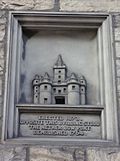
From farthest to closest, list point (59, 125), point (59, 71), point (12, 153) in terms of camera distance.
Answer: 1. point (59, 71)
2. point (59, 125)
3. point (12, 153)

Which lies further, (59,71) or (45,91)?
(59,71)

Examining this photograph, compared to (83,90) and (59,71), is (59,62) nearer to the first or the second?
(59,71)

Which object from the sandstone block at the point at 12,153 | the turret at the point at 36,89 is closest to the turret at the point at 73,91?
the turret at the point at 36,89

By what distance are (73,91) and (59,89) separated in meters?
0.11

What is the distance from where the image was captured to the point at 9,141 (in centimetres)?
240

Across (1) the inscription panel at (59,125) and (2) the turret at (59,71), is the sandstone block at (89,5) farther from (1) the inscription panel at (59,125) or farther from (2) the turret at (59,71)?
Result: (1) the inscription panel at (59,125)

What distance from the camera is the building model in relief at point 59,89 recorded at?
8.64 ft

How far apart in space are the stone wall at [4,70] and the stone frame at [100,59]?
0.13 feet

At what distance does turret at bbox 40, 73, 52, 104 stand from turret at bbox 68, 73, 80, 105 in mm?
142

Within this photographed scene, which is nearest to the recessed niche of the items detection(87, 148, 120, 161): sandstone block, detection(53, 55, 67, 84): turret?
detection(53, 55, 67, 84): turret

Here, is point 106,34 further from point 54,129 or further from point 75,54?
point 54,129

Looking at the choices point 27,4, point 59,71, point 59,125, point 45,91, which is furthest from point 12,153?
point 27,4

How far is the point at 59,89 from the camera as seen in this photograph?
2.68 m

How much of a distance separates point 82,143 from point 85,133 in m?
0.14
